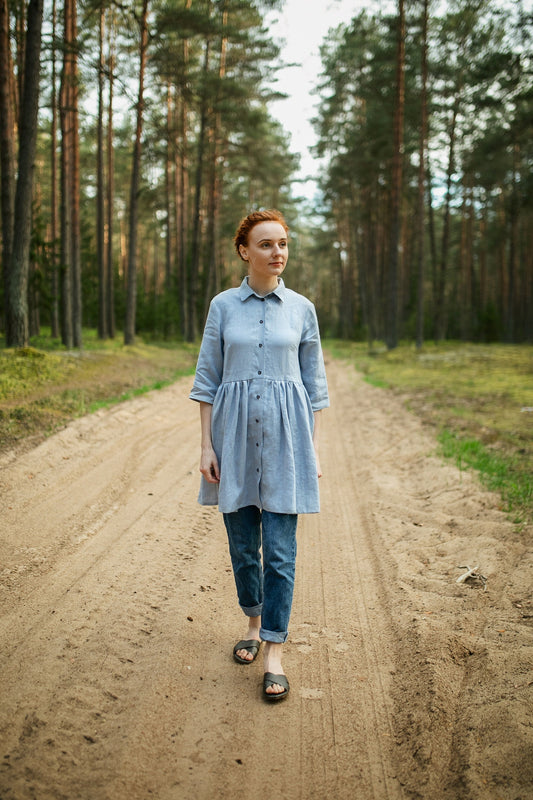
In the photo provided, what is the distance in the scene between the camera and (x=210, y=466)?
2809 mm

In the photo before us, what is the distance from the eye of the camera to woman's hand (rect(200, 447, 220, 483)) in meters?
2.80

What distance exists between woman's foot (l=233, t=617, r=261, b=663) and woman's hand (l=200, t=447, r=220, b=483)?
90cm

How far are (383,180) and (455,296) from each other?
36.8ft

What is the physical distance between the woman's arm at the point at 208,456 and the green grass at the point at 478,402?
3108 millimetres

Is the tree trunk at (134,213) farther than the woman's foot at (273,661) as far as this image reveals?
Yes

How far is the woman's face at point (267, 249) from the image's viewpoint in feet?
9.12

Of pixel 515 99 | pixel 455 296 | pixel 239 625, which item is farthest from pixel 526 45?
pixel 455 296

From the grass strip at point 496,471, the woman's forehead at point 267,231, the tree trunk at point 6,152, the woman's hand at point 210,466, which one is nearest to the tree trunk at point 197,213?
the tree trunk at point 6,152

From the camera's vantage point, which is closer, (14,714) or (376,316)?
(14,714)

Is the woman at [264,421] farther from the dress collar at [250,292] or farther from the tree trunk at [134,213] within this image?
the tree trunk at [134,213]

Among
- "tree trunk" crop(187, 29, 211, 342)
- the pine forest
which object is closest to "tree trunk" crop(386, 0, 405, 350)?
the pine forest

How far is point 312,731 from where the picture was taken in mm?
2506

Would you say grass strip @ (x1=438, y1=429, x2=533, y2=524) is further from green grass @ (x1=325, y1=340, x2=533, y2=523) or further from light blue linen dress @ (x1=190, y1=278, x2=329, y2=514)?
light blue linen dress @ (x1=190, y1=278, x2=329, y2=514)

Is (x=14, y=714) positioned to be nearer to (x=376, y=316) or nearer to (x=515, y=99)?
(x=515, y=99)
